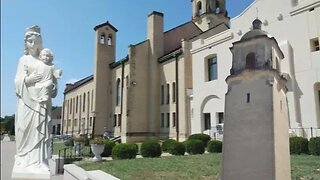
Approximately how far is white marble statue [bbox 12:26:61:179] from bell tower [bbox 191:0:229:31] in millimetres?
38538

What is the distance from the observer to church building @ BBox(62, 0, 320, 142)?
68.5 feet


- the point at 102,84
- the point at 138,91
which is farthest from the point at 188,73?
the point at 102,84

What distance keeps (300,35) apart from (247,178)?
17922 millimetres

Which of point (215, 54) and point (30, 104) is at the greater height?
point (215, 54)

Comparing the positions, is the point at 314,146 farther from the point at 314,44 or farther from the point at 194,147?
the point at 314,44

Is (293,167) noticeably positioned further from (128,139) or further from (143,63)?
(143,63)

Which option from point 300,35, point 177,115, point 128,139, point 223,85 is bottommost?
point 128,139

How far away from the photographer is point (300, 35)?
69.8ft

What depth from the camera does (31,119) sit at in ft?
19.7

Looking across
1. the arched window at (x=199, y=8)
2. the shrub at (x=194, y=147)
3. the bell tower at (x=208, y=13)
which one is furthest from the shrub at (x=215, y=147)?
the arched window at (x=199, y=8)

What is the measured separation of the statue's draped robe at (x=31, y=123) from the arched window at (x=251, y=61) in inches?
163

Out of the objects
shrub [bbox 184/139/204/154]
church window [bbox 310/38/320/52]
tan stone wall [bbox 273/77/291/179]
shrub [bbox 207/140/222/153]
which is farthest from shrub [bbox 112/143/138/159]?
church window [bbox 310/38/320/52]

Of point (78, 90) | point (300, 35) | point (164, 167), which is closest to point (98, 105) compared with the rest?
point (78, 90)

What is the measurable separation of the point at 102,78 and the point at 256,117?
42.2 metres
